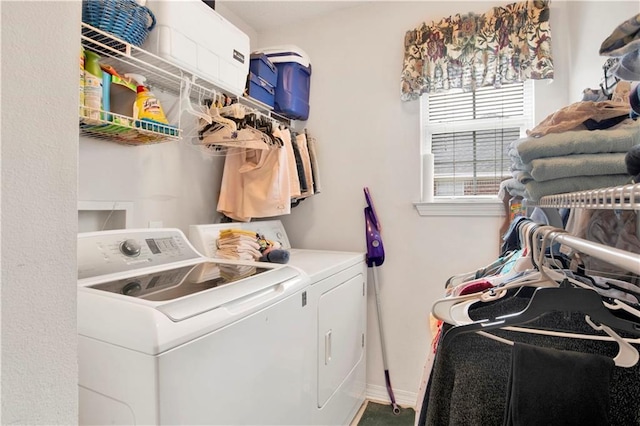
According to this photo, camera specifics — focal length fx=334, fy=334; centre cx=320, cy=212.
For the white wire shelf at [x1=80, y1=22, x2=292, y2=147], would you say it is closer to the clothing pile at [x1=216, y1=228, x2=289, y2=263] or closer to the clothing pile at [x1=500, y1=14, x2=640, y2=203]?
the clothing pile at [x1=216, y1=228, x2=289, y2=263]

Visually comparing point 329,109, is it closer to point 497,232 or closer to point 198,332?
point 497,232

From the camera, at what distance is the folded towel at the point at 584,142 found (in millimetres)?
778

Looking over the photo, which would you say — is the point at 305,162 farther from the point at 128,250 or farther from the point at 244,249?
the point at 128,250

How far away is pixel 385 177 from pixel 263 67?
3.47ft

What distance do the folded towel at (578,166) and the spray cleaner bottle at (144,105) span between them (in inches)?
54.9

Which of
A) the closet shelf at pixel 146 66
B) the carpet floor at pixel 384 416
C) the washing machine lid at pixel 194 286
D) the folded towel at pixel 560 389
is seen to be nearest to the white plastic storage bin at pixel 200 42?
the closet shelf at pixel 146 66

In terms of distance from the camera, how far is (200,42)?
1.54 meters

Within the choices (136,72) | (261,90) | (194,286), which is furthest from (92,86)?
(261,90)

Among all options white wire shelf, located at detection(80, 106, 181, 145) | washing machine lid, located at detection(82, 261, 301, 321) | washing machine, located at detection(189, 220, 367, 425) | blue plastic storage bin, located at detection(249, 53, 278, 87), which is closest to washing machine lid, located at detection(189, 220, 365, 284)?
washing machine, located at detection(189, 220, 367, 425)

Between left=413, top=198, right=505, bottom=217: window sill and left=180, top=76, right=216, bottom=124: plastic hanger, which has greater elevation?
left=180, top=76, right=216, bottom=124: plastic hanger

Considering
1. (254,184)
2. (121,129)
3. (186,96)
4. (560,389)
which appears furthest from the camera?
(254,184)

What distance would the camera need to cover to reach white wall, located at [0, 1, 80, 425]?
1.43 feet

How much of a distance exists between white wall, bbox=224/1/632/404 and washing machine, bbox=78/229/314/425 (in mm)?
1023

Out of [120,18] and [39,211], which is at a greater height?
[120,18]
